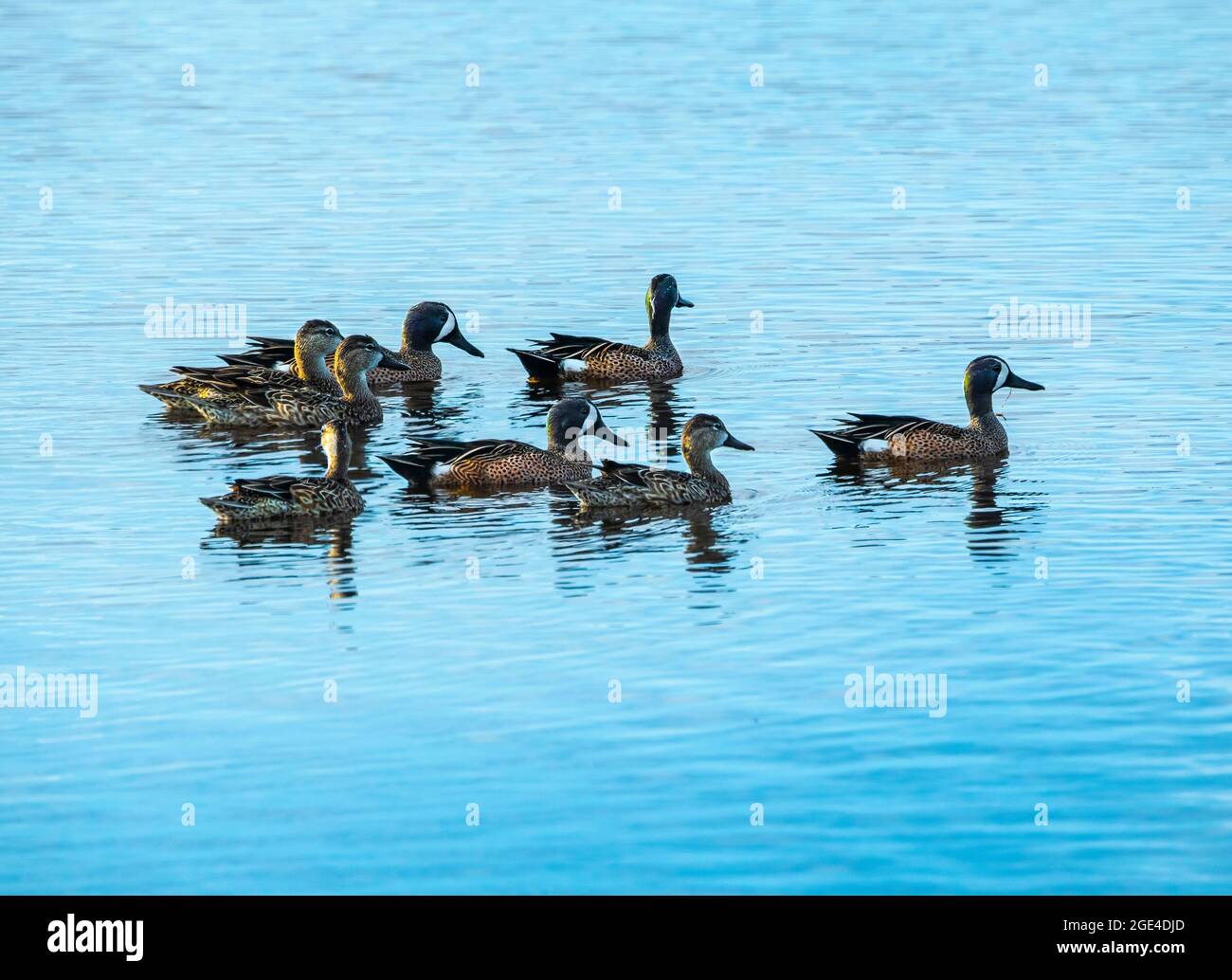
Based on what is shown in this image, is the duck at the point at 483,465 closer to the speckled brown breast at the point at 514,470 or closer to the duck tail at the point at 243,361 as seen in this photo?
the speckled brown breast at the point at 514,470

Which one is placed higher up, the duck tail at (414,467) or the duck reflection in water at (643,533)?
the duck tail at (414,467)

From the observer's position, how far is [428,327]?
896 inches

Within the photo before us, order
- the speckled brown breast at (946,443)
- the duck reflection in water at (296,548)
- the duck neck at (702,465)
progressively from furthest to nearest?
the speckled brown breast at (946,443)
the duck neck at (702,465)
the duck reflection in water at (296,548)

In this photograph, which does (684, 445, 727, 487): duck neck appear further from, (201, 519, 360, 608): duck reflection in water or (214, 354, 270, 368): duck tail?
(214, 354, 270, 368): duck tail

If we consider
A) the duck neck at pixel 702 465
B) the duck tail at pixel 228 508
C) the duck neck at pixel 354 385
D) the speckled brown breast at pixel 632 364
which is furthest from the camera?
the speckled brown breast at pixel 632 364

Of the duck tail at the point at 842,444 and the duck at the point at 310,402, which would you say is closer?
the duck tail at the point at 842,444

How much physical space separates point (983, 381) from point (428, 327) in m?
6.53

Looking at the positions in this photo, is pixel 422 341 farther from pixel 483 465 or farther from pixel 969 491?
pixel 969 491

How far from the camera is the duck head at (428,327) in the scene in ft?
74.4

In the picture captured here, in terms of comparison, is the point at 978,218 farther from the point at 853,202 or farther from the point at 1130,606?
the point at 1130,606

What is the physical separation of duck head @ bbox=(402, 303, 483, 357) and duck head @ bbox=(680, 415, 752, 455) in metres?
6.14

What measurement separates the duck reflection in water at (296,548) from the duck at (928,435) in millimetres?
4283

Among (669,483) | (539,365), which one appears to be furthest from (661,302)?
(669,483)

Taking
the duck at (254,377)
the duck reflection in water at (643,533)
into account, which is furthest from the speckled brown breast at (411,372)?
the duck reflection in water at (643,533)
